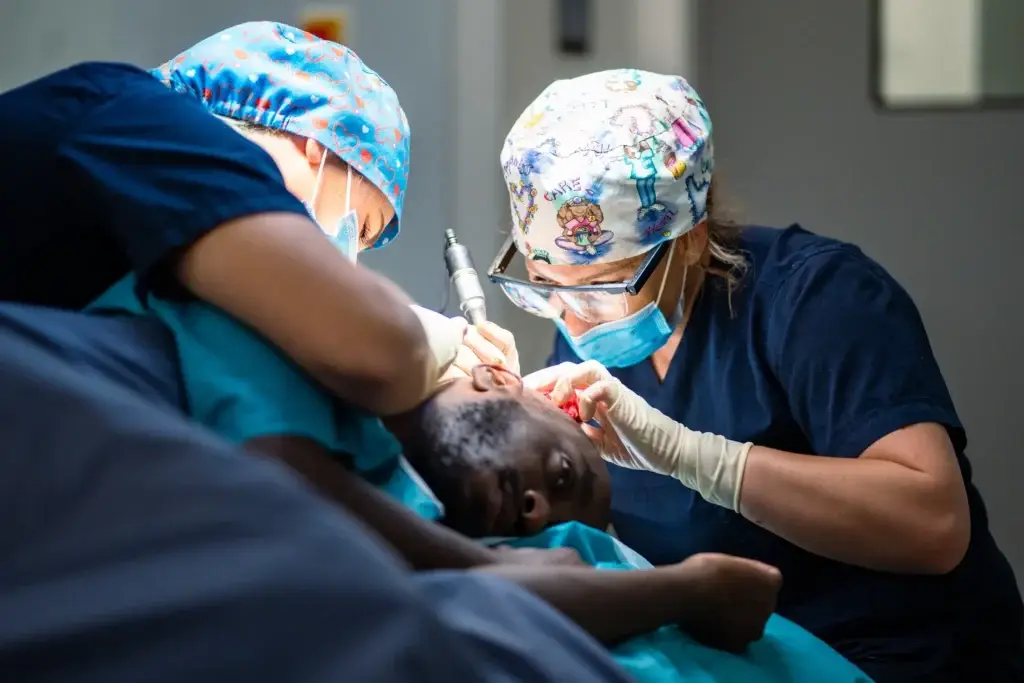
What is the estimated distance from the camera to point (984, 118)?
1584 millimetres

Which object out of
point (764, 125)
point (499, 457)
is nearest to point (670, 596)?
point (499, 457)

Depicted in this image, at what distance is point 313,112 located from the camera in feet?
2.70

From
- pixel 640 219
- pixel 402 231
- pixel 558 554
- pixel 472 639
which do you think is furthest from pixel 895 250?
pixel 472 639

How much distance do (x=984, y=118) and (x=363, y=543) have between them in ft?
4.64

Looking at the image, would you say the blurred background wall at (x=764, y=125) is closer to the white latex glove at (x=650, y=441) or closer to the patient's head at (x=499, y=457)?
the white latex glove at (x=650, y=441)

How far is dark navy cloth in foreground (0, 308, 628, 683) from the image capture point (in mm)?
476

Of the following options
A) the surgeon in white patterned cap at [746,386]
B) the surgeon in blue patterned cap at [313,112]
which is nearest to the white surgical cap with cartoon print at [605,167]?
the surgeon in white patterned cap at [746,386]

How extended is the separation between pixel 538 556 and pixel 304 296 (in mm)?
261

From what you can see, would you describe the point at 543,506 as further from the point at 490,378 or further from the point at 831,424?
the point at 831,424

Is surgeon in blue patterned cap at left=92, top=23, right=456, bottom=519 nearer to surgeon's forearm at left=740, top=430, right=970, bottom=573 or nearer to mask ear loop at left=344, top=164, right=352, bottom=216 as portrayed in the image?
mask ear loop at left=344, top=164, right=352, bottom=216

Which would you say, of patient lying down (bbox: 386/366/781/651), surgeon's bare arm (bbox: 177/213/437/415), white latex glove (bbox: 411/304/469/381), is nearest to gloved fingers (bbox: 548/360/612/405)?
patient lying down (bbox: 386/366/781/651)

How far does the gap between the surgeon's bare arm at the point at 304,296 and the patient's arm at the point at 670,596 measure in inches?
6.4

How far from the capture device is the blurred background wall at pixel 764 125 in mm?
1134

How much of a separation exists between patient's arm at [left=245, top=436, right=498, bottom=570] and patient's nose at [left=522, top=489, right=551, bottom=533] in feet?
0.40
